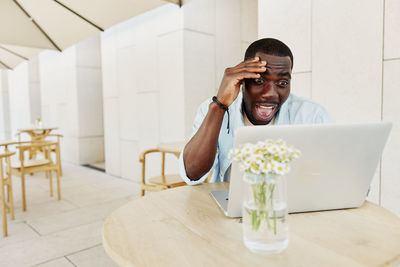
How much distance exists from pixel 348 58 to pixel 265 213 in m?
1.94

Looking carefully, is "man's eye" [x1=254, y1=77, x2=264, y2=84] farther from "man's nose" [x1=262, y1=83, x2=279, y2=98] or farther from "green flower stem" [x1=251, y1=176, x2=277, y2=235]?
"green flower stem" [x1=251, y1=176, x2=277, y2=235]

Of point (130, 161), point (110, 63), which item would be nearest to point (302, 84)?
point (130, 161)

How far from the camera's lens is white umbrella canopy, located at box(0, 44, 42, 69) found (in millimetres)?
5470

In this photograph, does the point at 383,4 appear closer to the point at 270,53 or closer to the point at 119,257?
the point at 270,53

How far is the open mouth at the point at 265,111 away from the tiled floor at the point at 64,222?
5.52 ft

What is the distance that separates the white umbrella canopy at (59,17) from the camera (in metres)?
3.03

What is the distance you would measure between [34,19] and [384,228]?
369 centimetres

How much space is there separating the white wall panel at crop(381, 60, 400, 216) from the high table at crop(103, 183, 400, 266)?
127cm

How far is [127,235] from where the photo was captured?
0.83m

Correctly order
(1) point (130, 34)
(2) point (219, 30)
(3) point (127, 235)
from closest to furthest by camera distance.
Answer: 1. (3) point (127, 235)
2. (2) point (219, 30)
3. (1) point (130, 34)

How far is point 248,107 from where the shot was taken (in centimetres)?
144

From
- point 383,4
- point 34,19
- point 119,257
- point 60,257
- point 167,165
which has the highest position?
point 34,19

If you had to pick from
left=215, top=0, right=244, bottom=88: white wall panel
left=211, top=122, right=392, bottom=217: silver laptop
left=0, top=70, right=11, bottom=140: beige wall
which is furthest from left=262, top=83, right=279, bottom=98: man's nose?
left=0, top=70, right=11, bottom=140: beige wall

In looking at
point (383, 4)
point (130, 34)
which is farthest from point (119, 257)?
point (130, 34)
